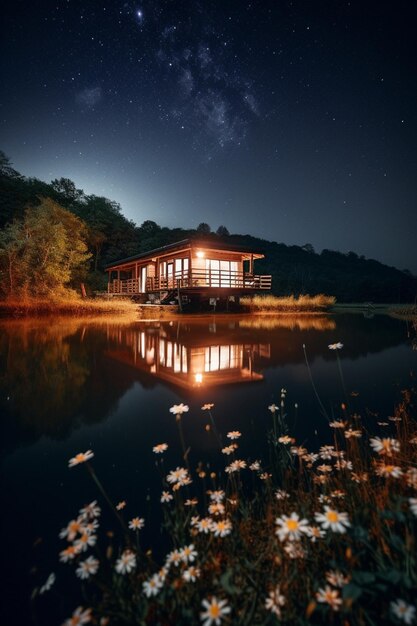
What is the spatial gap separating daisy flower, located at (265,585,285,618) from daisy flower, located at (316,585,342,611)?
16 cm

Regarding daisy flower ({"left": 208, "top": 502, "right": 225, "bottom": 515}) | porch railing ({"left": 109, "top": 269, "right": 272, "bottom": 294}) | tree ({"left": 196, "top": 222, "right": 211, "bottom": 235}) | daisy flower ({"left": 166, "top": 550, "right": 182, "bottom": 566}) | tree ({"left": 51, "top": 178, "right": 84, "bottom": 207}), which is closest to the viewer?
daisy flower ({"left": 166, "top": 550, "right": 182, "bottom": 566})

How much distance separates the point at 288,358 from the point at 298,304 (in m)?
18.9

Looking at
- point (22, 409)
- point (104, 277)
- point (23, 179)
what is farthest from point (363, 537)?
point (23, 179)

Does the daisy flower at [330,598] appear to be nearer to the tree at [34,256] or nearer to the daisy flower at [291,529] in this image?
the daisy flower at [291,529]

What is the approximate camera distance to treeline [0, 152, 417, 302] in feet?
60.5

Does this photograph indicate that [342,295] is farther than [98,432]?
Yes

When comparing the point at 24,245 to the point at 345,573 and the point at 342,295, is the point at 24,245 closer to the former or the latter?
the point at 345,573

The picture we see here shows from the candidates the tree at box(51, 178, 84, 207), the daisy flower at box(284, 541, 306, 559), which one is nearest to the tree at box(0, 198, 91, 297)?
the daisy flower at box(284, 541, 306, 559)

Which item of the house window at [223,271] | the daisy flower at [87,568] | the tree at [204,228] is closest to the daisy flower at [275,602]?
the daisy flower at [87,568]

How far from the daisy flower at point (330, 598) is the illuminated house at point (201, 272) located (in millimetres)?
18294

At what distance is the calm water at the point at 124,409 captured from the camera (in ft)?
6.24

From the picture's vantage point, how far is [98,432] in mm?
3219

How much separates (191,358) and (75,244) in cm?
2041

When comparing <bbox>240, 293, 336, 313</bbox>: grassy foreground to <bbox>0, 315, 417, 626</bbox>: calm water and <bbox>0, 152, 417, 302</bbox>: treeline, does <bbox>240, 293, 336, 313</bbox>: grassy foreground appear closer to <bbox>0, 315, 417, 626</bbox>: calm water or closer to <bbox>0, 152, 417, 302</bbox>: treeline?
<bbox>0, 152, 417, 302</bbox>: treeline
